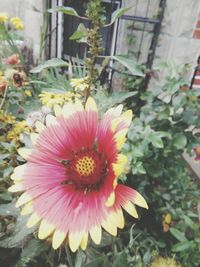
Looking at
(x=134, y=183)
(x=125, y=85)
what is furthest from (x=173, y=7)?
(x=134, y=183)

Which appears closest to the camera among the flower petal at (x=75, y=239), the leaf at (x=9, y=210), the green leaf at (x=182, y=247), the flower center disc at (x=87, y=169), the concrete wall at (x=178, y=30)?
the flower petal at (x=75, y=239)

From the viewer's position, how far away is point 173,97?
1.17m

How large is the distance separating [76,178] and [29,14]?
2.46 meters

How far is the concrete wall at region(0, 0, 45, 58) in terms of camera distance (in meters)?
2.43

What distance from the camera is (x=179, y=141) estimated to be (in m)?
1.11

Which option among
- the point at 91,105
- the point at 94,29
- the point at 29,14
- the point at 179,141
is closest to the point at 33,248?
the point at 91,105

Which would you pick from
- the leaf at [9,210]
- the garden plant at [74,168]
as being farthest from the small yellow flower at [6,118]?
the leaf at [9,210]

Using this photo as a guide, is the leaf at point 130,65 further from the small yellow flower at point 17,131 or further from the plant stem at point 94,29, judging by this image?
the small yellow flower at point 17,131

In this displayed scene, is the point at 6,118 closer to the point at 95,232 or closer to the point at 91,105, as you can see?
the point at 91,105

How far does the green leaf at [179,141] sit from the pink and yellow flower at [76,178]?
678mm

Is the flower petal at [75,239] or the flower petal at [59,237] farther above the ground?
the flower petal at [75,239]

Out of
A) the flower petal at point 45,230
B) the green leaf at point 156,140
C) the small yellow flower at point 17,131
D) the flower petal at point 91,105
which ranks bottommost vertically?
the green leaf at point 156,140

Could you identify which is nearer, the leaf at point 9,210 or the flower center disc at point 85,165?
the flower center disc at point 85,165

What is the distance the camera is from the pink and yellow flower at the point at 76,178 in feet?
1.25
